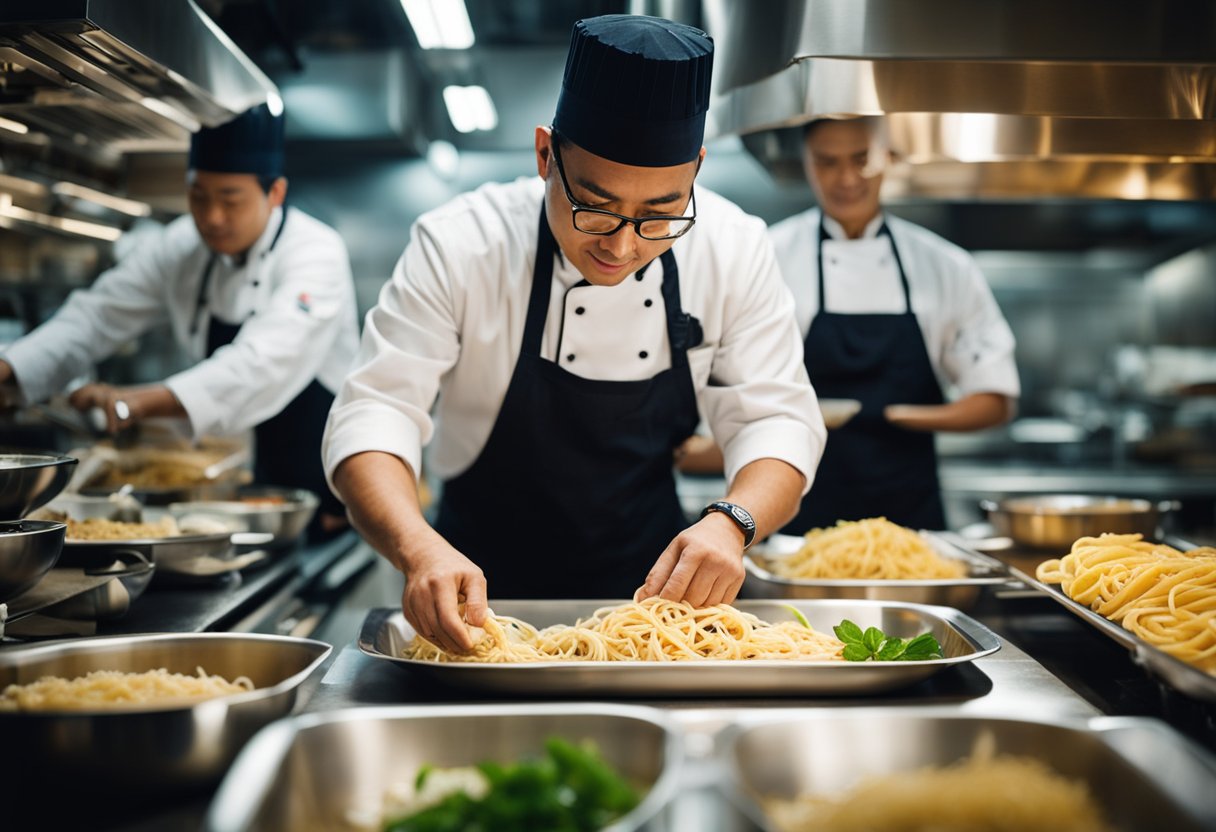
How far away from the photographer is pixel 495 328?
2.11 m

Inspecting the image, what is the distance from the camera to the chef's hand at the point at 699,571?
1.65m

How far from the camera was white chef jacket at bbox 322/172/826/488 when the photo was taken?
2025 mm

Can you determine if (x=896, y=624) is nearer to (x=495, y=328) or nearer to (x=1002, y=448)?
(x=495, y=328)

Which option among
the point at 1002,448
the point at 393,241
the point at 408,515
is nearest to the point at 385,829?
the point at 408,515

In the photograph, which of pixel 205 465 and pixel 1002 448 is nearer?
pixel 205 465

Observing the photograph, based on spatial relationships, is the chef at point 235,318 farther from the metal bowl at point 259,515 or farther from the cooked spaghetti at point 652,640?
the cooked spaghetti at point 652,640

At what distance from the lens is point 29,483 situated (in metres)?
1.64

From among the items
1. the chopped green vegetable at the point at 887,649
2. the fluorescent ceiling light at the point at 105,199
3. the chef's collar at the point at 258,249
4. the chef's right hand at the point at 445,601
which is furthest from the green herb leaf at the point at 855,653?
the fluorescent ceiling light at the point at 105,199

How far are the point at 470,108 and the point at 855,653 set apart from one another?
363 centimetres

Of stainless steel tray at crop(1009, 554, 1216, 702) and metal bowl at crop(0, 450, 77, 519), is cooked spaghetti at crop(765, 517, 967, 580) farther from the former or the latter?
metal bowl at crop(0, 450, 77, 519)

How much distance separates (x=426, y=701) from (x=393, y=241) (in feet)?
13.1

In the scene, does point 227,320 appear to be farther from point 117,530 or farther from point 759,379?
point 759,379

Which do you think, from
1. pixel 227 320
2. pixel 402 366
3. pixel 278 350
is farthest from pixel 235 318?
pixel 402 366

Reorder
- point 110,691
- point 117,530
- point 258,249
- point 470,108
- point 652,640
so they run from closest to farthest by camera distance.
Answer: point 110,691, point 652,640, point 117,530, point 258,249, point 470,108
